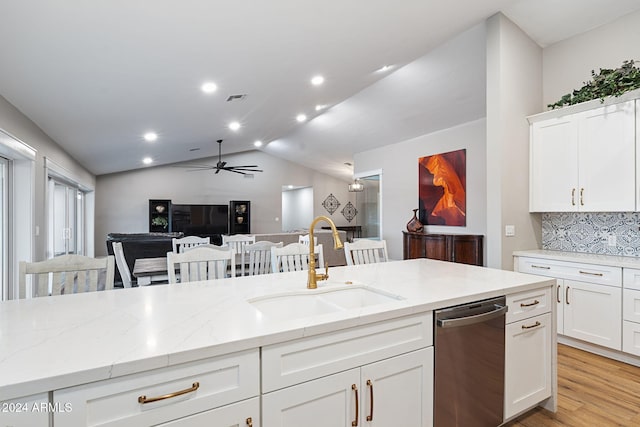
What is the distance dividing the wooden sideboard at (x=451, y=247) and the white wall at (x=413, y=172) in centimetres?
51

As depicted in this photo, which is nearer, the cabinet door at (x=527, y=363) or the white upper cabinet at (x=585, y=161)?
the cabinet door at (x=527, y=363)

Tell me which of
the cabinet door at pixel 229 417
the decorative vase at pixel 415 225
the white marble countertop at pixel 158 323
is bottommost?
the cabinet door at pixel 229 417

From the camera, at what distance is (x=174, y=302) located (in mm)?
1480

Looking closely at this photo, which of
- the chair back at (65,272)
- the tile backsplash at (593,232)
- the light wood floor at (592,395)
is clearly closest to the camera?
the chair back at (65,272)

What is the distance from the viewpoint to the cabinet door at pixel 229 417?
98 centimetres

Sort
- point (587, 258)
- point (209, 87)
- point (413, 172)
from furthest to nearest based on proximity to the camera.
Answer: point (413, 172) < point (209, 87) < point (587, 258)

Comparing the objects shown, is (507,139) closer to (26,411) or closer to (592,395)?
(592,395)

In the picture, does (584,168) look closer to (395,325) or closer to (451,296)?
(451,296)

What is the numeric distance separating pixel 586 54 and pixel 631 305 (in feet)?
8.24

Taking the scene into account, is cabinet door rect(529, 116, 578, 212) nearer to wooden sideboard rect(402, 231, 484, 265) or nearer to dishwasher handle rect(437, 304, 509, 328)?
wooden sideboard rect(402, 231, 484, 265)

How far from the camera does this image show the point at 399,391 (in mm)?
1396

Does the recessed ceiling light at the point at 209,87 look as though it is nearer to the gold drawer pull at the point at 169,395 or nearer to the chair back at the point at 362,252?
the chair back at the point at 362,252

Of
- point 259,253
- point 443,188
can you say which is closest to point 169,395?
point 259,253

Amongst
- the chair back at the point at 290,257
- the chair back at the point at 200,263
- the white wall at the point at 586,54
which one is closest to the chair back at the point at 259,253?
the chair back at the point at 290,257
